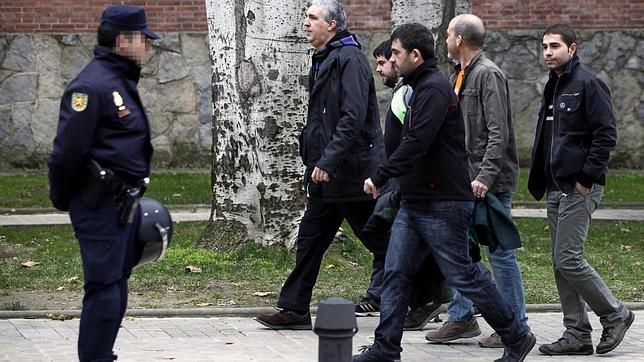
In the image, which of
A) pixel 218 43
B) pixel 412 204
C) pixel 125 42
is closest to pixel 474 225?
pixel 412 204

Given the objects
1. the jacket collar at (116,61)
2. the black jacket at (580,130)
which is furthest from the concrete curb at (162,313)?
the jacket collar at (116,61)

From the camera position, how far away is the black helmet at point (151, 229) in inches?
250

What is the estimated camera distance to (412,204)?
24.2 ft

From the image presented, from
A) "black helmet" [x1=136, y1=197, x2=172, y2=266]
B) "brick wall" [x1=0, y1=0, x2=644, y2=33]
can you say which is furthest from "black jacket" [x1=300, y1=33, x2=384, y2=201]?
"brick wall" [x1=0, y1=0, x2=644, y2=33]

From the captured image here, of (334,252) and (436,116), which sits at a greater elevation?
(436,116)

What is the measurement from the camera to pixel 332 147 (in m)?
8.12

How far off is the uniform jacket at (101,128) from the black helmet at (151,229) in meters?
0.20

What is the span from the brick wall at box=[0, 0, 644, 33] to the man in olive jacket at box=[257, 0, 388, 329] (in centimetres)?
994

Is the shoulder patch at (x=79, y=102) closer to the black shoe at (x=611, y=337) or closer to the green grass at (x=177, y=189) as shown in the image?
the black shoe at (x=611, y=337)

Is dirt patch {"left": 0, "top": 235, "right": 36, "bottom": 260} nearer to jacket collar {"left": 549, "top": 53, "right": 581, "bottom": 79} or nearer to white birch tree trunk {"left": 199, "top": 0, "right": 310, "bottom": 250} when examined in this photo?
white birch tree trunk {"left": 199, "top": 0, "right": 310, "bottom": 250}

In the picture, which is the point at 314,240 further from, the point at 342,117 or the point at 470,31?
the point at 470,31

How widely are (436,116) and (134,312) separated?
2.93m

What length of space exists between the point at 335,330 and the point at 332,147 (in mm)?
2406

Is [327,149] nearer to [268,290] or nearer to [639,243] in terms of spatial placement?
[268,290]
